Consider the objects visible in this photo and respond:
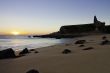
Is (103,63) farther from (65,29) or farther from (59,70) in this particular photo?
(65,29)

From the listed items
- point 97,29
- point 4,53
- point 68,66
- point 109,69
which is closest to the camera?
point 109,69

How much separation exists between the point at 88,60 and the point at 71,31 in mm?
100607

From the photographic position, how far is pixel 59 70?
8.77 m

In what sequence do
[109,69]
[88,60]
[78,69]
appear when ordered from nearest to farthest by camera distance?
[109,69], [78,69], [88,60]

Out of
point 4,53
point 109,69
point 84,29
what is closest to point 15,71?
point 109,69

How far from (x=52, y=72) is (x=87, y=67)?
1543 millimetres

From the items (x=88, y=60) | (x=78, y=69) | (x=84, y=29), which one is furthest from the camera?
(x=84, y=29)

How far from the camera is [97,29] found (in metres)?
96.2

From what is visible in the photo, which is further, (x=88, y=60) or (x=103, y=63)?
(x=88, y=60)

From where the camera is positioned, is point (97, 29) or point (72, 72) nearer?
point (72, 72)

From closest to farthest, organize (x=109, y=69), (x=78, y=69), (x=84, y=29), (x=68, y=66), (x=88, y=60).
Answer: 1. (x=109, y=69)
2. (x=78, y=69)
3. (x=68, y=66)
4. (x=88, y=60)
5. (x=84, y=29)

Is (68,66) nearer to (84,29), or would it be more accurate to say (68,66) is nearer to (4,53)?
(4,53)

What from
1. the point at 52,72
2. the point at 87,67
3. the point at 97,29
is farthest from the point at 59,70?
the point at 97,29

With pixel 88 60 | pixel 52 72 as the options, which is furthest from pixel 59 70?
pixel 88 60
